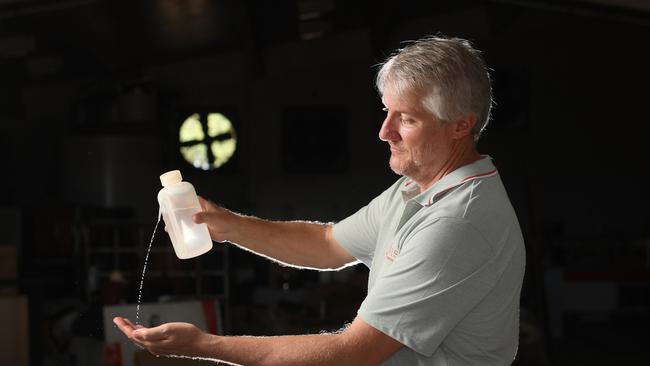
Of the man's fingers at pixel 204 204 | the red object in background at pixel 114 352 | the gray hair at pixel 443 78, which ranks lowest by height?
the red object in background at pixel 114 352

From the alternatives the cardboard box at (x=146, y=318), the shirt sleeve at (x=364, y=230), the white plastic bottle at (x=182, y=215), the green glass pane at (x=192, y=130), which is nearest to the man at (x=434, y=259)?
the shirt sleeve at (x=364, y=230)

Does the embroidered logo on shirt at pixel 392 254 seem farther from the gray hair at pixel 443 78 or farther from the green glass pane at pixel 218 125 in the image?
the green glass pane at pixel 218 125

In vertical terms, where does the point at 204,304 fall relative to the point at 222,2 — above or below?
below

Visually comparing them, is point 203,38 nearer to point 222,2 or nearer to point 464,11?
point 222,2

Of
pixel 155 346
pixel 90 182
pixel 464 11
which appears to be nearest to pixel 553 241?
pixel 464 11

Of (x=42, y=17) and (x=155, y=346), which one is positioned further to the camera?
(x=42, y=17)

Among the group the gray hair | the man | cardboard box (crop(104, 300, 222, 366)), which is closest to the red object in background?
cardboard box (crop(104, 300, 222, 366))

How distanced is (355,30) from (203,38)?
1098 mm

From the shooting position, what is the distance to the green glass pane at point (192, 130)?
18.7ft

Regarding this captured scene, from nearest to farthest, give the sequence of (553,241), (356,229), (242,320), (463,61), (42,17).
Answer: (463,61) → (356,229) → (242,320) → (42,17) → (553,241)

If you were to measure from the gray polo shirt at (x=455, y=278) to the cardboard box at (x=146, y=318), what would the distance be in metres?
2.13

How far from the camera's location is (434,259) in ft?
4.07

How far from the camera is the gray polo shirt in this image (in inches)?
49.1

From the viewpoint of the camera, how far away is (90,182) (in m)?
5.20
